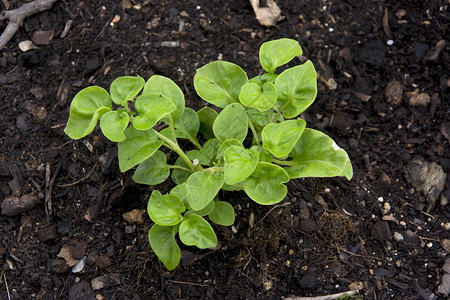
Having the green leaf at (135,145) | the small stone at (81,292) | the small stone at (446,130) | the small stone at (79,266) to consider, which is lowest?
the small stone at (81,292)

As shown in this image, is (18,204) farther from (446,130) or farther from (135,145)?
(446,130)

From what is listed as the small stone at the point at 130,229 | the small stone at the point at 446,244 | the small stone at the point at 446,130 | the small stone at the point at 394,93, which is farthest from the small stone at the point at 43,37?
the small stone at the point at 446,244

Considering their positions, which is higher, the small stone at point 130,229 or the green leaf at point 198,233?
the green leaf at point 198,233

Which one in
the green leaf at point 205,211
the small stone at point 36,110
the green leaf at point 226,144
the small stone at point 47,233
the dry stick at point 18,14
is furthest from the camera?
the dry stick at point 18,14

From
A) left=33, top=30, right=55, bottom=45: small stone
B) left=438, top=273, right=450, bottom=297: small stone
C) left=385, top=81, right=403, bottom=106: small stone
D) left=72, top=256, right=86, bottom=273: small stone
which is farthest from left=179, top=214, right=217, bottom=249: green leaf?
left=33, top=30, right=55, bottom=45: small stone

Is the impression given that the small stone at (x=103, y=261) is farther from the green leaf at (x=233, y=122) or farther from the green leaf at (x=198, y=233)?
the green leaf at (x=233, y=122)

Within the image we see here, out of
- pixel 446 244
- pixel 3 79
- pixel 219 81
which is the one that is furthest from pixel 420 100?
pixel 3 79
